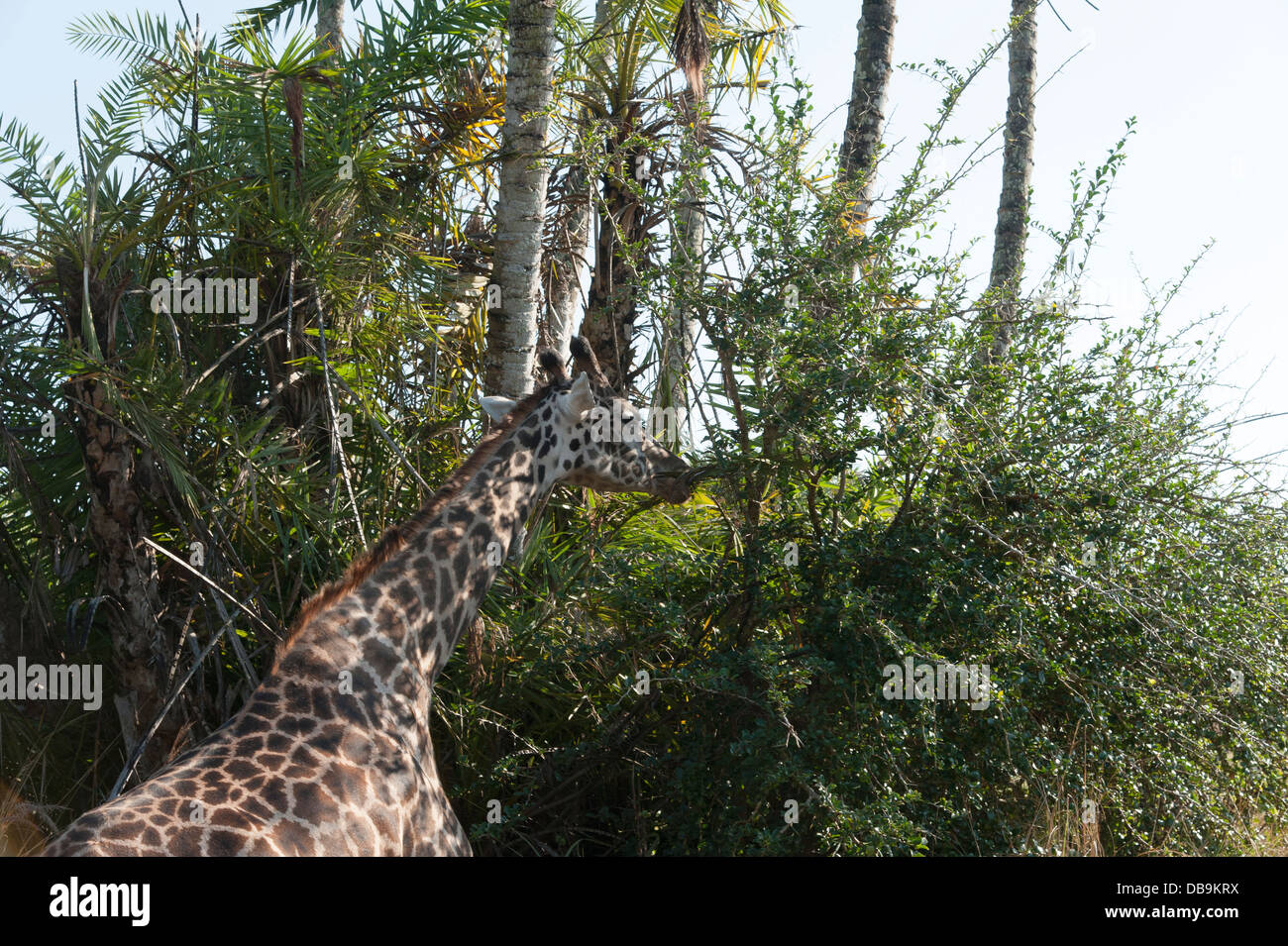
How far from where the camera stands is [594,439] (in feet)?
18.3

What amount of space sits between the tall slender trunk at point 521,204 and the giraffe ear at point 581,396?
174 cm

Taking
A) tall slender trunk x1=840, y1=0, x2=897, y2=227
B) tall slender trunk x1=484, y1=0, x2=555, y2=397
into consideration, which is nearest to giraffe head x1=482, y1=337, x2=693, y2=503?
tall slender trunk x1=484, y1=0, x2=555, y2=397

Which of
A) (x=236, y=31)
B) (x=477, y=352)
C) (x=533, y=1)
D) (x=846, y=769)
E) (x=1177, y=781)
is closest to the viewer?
(x=846, y=769)

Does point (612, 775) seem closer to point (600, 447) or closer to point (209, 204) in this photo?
point (600, 447)

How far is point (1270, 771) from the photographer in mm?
5562

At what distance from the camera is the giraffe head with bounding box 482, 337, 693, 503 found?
541cm

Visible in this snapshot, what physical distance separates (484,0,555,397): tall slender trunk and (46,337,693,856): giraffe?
1.60m

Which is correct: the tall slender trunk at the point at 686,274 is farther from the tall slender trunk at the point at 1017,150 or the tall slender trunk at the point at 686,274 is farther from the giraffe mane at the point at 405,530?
the tall slender trunk at the point at 1017,150

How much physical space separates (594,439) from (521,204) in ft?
7.69

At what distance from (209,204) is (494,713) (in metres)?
3.68

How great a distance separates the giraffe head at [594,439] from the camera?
5406 millimetres

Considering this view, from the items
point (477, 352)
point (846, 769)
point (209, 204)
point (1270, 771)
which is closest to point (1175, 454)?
point (1270, 771)

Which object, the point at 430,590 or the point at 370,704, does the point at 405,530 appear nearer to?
the point at 430,590

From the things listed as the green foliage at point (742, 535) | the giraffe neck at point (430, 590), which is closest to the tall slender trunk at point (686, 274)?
the green foliage at point (742, 535)
